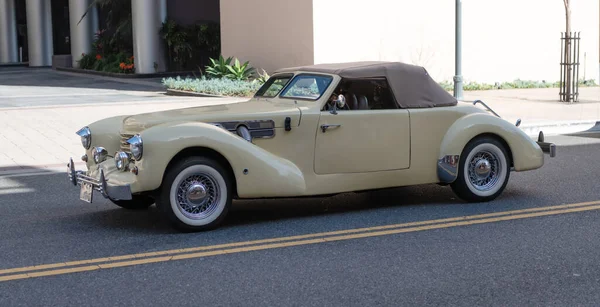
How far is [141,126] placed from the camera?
25.6 ft

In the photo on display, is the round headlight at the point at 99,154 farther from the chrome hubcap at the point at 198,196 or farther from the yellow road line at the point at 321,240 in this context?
the yellow road line at the point at 321,240

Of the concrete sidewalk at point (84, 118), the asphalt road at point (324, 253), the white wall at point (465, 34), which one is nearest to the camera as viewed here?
the asphalt road at point (324, 253)

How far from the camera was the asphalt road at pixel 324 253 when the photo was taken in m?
5.82

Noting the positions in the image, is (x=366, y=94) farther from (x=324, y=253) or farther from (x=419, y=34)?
(x=419, y=34)

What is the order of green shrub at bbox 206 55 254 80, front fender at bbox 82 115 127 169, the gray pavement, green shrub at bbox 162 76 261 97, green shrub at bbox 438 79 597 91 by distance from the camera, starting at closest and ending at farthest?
1. front fender at bbox 82 115 127 169
2. the gray pavement
3. green shrub at bbox 162 76 261 97
4. green shrub at bbox 206 55 254 80
5. green shrub at bbox 438 79 597 91

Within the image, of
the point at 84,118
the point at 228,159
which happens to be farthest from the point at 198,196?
the point at 84,118

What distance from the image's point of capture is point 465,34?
84.4ft

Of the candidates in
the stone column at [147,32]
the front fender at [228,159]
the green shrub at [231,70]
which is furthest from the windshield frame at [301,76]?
the stone column at [147,32]

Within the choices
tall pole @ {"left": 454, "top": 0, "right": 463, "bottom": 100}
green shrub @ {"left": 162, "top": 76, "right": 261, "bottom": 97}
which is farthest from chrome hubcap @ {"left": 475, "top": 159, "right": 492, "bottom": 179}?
green shrub @ {"left": 162, "top": 76, "right": 261, "bottom": 97}

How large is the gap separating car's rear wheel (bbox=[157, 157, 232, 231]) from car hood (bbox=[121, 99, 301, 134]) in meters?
0.46

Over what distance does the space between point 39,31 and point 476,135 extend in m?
36.7

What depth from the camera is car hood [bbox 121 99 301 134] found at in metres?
7.84

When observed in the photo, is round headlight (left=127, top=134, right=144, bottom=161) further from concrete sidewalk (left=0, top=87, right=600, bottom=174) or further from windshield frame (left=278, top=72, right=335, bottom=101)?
concrete sidewalk (left=0, top=87, right=600, bottom=174)

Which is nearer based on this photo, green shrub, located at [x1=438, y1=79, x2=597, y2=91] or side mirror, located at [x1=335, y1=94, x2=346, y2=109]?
side mirror, located at [x1=335, y1=94, x2=346, y2=109]
